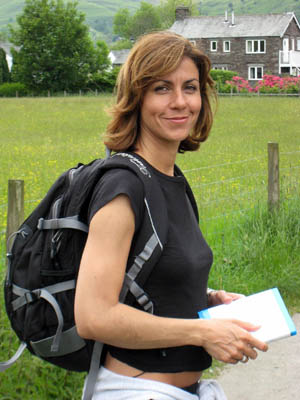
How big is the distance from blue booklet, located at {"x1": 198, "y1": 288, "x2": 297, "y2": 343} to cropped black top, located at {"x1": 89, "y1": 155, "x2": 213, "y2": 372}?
92mm

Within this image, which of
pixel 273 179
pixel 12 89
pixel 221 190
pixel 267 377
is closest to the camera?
pixel 267 377

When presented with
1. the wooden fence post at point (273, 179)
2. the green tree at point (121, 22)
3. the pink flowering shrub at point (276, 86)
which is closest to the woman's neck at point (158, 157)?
the wooden fence post at point (273, 179)

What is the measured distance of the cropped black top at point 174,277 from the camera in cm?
194

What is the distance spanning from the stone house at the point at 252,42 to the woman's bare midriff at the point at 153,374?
7557 centimetres

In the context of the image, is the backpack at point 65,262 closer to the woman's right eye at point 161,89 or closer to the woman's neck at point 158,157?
the woman's neck at point 158,157

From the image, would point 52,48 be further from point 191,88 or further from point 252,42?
point 191,88

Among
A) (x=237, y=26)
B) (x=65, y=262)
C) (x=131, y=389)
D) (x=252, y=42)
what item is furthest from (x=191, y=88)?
(x=237, y=26)

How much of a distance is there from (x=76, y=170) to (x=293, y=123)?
28481mm

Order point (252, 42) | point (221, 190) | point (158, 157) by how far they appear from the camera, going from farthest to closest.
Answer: point (252, 42)
point (221, 190)
point (158, 157)

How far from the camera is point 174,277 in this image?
77.7 inches

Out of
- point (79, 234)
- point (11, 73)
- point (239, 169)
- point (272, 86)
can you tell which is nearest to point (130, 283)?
point (79, 234)

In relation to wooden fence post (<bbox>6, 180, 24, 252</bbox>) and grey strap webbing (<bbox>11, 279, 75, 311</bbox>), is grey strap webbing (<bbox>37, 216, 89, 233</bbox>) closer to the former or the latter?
grey strap webbing (<bbox>11, 279, 75, 311</bbox>)

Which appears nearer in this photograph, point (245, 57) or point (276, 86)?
point (276, 86)

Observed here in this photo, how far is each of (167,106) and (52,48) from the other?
72689 mm
